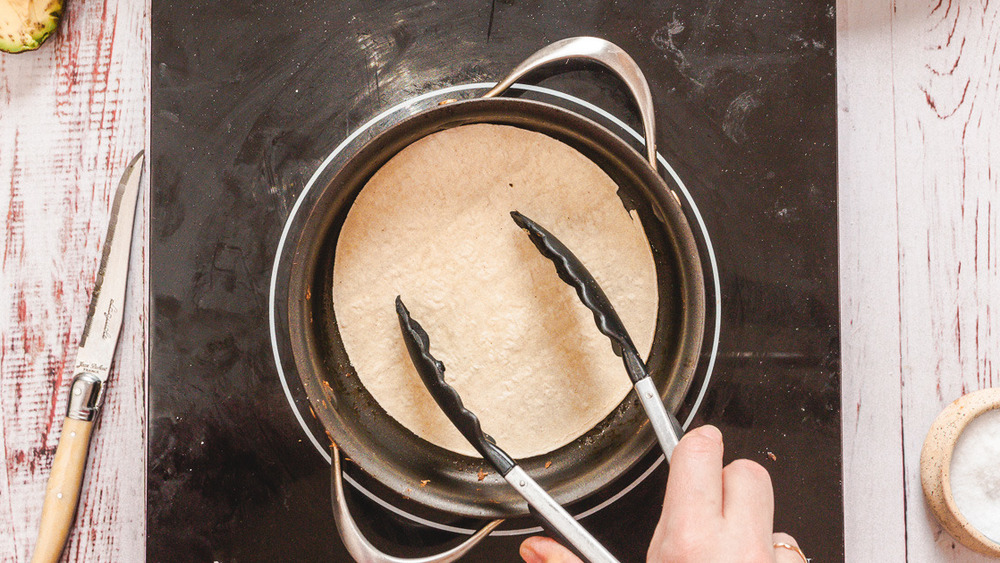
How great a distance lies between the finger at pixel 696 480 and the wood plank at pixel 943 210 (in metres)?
0.53

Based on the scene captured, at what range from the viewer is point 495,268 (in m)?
0.92

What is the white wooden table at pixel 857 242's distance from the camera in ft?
3.47

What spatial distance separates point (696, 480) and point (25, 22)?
4.02 feet

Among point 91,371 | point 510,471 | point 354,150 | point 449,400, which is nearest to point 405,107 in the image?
point 354,150

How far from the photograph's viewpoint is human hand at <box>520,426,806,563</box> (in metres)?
0.73

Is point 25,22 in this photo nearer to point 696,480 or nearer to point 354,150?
point 354,150

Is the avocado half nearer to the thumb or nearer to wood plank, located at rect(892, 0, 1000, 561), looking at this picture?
the thumb

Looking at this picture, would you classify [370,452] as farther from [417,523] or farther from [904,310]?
[904,310]

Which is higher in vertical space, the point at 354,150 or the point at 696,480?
the point at 354,150

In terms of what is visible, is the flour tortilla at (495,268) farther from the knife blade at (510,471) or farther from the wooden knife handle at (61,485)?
the wooden knife handle at (61,485)

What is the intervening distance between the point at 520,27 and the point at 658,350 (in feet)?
1.79

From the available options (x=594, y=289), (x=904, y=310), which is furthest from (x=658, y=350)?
(x=904, y=310)

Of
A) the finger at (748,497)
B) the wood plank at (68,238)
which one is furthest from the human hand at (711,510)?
the wood plank at (68,238)

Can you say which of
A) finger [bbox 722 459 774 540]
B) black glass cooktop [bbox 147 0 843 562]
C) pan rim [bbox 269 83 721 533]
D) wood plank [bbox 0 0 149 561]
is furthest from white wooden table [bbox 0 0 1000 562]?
finger [bbox 722 459 774 540]
